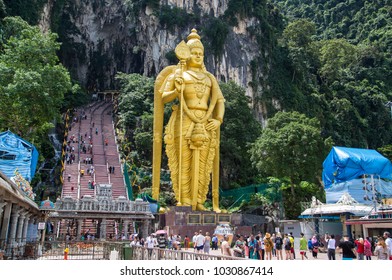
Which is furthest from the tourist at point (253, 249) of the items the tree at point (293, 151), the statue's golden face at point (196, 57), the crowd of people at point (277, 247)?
the tree at point (293, 151)

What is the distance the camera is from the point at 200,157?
15.5 meters

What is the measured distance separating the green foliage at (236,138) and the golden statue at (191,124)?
931 centimetres

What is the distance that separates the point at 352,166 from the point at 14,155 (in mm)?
13592

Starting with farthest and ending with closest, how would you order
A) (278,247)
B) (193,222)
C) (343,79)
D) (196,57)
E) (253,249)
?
(343,79)
(196,57)
(193,222)
(278,247)
(253,249)

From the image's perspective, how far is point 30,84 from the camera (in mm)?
17156

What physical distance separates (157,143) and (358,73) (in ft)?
114

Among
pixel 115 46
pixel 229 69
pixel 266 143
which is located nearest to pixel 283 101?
pixel 229 69

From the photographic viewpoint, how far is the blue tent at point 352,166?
57.8 feet

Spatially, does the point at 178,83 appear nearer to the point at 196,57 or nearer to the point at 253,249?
the point at 196,57

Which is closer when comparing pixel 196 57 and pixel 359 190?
pixel 196 57

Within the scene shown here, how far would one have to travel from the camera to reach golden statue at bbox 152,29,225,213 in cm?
1516

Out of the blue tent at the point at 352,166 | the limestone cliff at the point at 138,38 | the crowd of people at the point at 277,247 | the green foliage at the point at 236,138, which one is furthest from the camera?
the limestone cliff at the point at 138,38

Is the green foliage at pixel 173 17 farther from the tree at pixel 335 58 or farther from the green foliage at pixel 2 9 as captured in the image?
the tree at pixel 335 58

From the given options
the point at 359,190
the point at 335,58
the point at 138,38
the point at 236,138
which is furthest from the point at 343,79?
the point at 359,190
